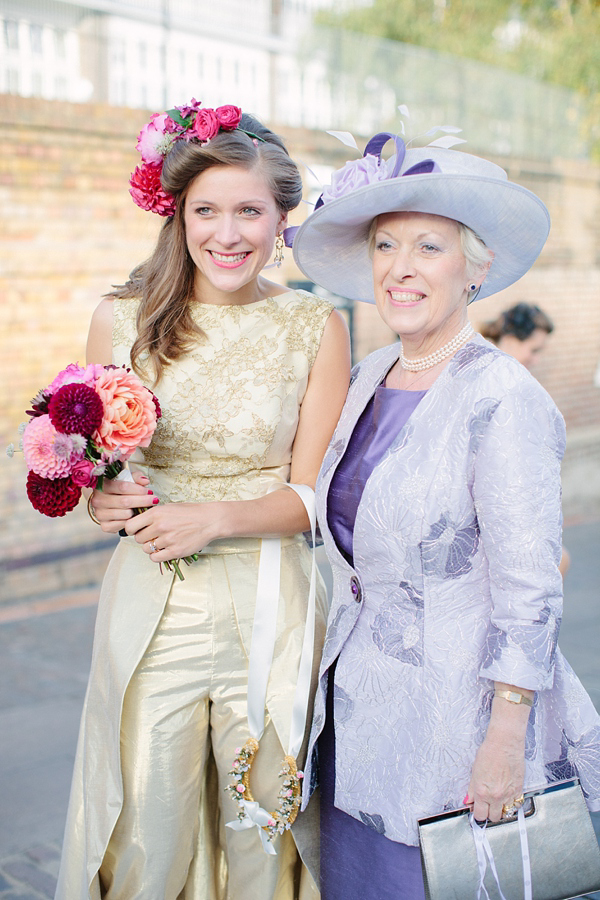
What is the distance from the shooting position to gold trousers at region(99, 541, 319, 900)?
2.29 metres

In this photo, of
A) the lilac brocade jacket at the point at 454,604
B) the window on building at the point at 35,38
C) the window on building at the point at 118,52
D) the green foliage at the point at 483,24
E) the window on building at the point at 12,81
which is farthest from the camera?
the green foliage at the point at 483,24

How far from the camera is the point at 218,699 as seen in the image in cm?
234

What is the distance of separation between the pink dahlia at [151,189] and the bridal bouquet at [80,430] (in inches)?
20.4

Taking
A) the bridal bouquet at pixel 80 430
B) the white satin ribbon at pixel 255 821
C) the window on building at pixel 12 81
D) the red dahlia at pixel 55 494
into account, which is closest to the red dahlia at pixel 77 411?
the bridal bouquet at pixel 80 430

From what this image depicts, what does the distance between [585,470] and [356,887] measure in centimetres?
875

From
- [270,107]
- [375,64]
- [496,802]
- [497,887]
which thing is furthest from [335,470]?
[375,64]

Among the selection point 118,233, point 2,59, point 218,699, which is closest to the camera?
point 218,699

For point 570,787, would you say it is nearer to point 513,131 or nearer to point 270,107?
point 270,107

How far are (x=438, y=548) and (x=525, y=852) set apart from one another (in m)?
0.64

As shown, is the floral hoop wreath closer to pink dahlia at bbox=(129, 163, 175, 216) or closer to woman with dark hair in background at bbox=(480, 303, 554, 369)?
pink dahlia at bbox=(129, 163, 175, 216)

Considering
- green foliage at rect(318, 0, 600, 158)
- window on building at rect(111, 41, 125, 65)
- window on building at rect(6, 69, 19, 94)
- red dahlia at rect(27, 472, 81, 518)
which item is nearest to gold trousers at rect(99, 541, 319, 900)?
red dahlia at rect(27, 472, 81, 518)

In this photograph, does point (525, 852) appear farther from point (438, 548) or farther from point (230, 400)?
point (230, 400)

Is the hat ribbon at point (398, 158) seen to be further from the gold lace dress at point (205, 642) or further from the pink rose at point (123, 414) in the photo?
the pink rose at point (123, 414)

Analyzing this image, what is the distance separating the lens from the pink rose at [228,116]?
7.61 feet
